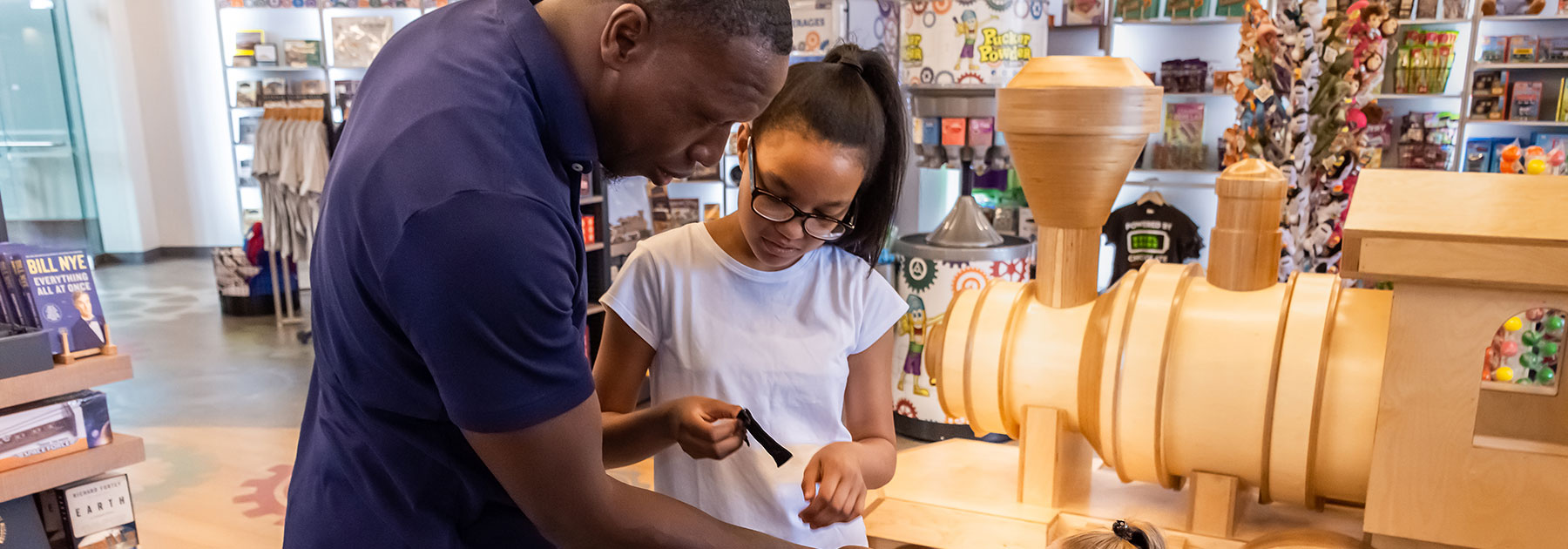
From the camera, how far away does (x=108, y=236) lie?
9.02m

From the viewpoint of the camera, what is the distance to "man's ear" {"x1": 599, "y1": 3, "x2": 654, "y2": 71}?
0.74 m

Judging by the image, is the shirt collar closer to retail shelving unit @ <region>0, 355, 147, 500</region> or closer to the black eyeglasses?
the black eyeglasses

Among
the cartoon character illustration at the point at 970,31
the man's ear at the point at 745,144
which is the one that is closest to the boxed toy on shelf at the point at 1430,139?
the cartoon character illustration at the point at 970,31

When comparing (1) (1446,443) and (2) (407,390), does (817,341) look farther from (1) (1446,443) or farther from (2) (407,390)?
(1) (1446,443)

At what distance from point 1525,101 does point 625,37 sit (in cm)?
642

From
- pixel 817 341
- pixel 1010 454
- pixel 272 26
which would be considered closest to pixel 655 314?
pixel 817 341

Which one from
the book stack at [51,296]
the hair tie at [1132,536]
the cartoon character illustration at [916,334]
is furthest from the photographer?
Result: the cartoon character illustration at [916,334]

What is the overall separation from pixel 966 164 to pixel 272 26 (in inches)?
246

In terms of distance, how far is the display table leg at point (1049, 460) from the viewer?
157 centimetres

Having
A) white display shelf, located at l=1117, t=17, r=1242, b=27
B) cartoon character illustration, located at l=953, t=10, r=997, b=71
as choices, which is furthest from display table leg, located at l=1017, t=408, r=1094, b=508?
white display shelf, located at l=1117, t=17, r=1242, b=27

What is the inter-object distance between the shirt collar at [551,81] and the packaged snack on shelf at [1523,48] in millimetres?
6404

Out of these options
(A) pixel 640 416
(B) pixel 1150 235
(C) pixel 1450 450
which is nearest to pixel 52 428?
(A) pixel 640 416

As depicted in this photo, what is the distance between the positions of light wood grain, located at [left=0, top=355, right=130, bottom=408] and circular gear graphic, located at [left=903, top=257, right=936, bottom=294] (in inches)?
110

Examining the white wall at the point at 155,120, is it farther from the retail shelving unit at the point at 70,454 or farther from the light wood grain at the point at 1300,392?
the light wood grain at the point at 1300,392
